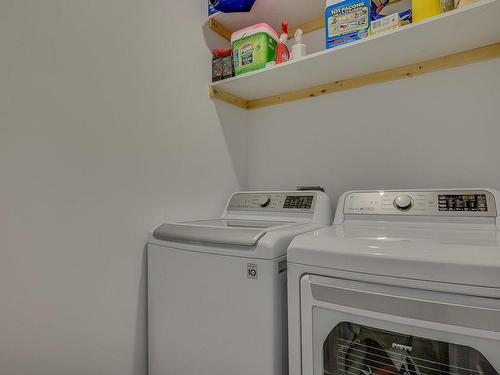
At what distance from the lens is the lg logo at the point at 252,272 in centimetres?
88

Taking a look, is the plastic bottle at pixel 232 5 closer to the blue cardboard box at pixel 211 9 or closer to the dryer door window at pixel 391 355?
A: the blue cardboard box at pixel 211 9

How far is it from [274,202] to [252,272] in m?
0.57

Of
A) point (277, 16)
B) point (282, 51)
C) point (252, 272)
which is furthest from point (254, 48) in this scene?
point (252, 272)

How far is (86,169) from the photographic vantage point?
102 cm

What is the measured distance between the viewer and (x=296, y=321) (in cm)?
82

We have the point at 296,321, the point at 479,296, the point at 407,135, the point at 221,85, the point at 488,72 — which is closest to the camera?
the point at 479,296

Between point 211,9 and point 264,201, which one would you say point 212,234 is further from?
point 211,9

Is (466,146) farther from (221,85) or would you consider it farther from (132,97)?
(132,97)

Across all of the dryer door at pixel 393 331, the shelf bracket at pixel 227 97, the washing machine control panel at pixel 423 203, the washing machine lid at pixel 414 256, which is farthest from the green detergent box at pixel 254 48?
the dryer door at pixel 393 331

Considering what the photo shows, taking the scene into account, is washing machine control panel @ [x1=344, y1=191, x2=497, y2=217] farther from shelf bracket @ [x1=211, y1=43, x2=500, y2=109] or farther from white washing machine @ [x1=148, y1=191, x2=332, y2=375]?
shelf bracket @ [x1=211, y1=43, x2=500, y2=109]

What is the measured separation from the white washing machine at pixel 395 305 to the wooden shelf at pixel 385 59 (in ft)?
2.44

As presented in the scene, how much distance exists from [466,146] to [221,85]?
3.89ft

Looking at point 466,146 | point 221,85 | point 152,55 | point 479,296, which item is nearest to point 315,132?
point 221,85

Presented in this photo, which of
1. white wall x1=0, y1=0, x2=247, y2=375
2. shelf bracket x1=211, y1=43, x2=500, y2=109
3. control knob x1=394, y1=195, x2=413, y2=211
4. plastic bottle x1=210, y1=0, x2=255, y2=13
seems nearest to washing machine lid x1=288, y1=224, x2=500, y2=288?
control knob x1=394, y1=195, x2=413, y2=211
